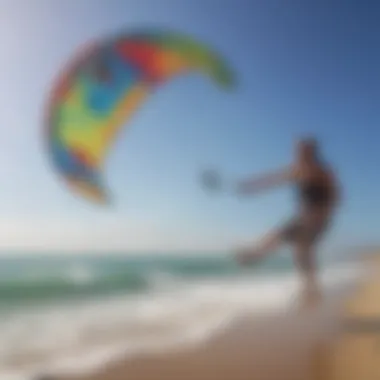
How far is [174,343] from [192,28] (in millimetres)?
607

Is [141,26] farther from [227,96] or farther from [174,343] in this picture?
[174,343]

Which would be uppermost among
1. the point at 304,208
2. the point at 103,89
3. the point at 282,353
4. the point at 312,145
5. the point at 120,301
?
the point at 103,89

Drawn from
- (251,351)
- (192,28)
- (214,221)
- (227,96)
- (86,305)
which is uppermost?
(192,28)

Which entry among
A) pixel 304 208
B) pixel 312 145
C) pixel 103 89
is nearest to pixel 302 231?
pixel 304 208

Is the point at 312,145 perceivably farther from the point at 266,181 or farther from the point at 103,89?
Answer: the point at 103,89

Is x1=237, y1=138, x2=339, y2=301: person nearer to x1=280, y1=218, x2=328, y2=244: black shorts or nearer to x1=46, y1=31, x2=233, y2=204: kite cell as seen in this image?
x1=280, y1=218, x2=328, y2=244: black shorts

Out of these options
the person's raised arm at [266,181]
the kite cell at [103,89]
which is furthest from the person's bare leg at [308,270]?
the kite cell at [103,89]

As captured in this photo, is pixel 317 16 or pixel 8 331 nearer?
pixel 8 331

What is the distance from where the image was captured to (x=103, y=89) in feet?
4.49

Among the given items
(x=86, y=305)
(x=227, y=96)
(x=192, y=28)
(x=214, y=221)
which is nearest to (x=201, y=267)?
(x=214, y=221)

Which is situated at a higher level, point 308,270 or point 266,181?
point 266,181

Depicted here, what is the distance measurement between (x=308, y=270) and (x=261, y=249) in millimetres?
99

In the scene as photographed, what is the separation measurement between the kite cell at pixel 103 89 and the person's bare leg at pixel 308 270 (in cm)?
35

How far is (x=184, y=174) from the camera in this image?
1358 millimetres
